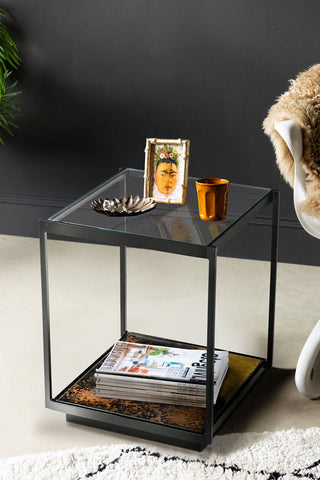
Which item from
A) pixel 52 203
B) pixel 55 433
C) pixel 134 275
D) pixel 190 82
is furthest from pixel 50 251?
pixel 55 433

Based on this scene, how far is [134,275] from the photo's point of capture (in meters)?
2.89

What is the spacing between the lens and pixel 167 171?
6.40 ft

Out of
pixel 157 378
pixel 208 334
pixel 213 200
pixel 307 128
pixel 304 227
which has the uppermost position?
pixel 307 128

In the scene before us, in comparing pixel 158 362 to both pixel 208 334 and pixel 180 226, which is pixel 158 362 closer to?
pixel 208 334

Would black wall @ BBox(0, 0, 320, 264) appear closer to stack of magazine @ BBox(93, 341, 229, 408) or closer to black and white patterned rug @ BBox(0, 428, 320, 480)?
stack of magazine @ BBox(93, 341, 229, 408)

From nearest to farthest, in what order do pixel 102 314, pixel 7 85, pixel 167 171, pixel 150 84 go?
pixel 167 171, pixel 102 314, pixel 150 84, pixel 7 85

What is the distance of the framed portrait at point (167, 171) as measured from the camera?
1938 mm

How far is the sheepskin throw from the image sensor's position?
6.22 ft

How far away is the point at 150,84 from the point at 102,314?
3.45 ft

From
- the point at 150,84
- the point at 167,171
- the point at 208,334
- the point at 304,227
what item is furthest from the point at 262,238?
the point at 208,334

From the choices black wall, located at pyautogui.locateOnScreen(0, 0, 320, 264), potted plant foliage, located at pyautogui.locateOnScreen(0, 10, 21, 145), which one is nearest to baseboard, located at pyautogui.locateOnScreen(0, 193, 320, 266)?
black wall, located at pyautogui.locateOnScreen(0, 0, 320, 264)

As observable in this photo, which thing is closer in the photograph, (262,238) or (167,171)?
(167,171)

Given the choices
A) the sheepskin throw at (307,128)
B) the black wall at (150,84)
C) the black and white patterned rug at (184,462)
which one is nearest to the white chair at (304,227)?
the sheepskin throw at (307,128)

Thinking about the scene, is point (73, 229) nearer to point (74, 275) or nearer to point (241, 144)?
point (74, 275)
